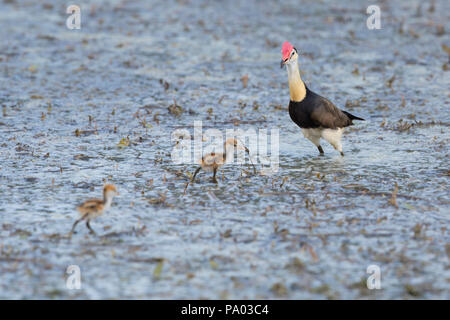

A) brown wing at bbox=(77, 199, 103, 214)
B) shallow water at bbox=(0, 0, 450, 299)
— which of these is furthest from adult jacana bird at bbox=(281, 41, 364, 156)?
brown wing at bbox=(77, 199, 103, 214)

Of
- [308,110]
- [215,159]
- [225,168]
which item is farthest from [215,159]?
[308,110]

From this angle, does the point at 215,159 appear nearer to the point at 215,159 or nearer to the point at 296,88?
the point at 215,159

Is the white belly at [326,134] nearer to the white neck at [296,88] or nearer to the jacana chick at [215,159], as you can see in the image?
the white neck at [296,88]

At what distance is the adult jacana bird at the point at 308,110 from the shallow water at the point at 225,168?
42 centimetres

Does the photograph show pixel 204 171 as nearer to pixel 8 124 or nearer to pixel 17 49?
pixel 8 124

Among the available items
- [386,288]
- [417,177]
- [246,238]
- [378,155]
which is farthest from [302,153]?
[386,288]

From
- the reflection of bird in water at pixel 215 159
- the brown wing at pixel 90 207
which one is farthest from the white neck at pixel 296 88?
the brown wing at pixel 90 207

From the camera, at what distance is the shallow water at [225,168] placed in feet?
20.0

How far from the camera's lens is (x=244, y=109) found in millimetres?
11867

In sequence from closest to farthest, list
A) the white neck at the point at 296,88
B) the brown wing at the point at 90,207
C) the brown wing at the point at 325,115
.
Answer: the brown wing at the point at 90,207, the brown wing at the point at 325,115, the white neck at the point at 296,88

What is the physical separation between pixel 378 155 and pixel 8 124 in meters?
5.16

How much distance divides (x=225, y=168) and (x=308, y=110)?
3.91 ft

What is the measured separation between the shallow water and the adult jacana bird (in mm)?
420

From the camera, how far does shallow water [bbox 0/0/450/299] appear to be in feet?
20.0
